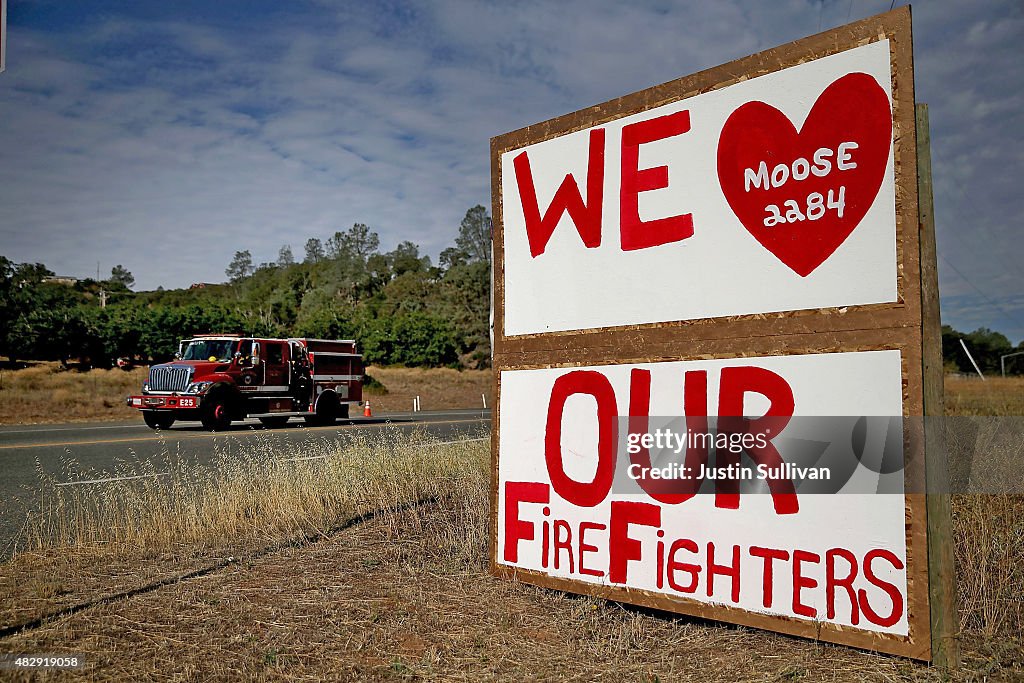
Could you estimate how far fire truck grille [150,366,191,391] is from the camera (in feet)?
59.7

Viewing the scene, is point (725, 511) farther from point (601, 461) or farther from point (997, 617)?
point (997, 617)

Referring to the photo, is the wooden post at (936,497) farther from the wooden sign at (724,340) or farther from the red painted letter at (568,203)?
the red painted letter at (568,203)

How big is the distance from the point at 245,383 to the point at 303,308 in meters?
79.1

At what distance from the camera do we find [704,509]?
3930 millimetres

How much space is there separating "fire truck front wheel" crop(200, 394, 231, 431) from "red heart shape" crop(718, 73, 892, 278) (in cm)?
1649

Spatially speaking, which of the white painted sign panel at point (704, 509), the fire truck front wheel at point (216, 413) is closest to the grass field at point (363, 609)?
the white painted sign panel at point (704, 509)

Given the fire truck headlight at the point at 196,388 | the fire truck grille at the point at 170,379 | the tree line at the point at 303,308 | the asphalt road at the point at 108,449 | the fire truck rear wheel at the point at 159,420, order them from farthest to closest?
the tree line at the point at 303,308 → the fire truck rear wheel at the point at 159,420 → the fire truck grille at the point at 170,379 → the fire truck headlight at the point at 196,388 → the asphalt road at the point at 108,449

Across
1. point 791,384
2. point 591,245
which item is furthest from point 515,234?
point 791,384

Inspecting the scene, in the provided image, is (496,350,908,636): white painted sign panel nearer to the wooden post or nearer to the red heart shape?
the wooden post

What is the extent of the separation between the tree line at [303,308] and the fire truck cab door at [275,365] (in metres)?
28.7

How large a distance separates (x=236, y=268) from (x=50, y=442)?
117 meters

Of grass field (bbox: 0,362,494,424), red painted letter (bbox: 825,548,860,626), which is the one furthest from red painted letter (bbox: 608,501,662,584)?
grass field (bbox: 0,362,494,424)

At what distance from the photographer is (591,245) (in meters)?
4.61

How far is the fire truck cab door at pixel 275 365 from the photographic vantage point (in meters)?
19.4
